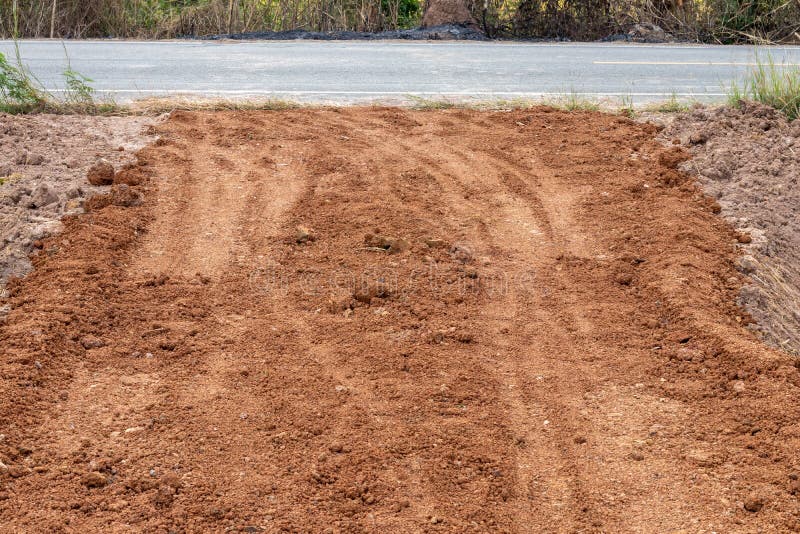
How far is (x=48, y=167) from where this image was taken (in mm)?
6227

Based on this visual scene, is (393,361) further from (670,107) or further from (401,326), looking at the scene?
(670,107)

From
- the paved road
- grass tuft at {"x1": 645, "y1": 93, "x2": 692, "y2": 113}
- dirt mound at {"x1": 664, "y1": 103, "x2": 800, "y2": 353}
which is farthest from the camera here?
the paved road

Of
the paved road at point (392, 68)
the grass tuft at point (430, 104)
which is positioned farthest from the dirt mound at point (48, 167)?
the grass tuft at point (430, 104)

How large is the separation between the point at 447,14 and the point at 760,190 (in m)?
10.5

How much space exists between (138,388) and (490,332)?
1.79 meters

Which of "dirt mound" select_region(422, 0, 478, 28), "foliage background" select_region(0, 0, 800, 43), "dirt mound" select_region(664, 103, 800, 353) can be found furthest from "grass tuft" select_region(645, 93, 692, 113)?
"dirt mound" select_region(422, 0, 478, 28)

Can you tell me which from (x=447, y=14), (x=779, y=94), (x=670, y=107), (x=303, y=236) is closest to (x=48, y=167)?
(x=303, y=236)

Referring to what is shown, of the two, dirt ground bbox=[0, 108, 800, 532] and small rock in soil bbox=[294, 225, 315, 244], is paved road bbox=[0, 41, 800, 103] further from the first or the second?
small rock in soil bbox=[294, 225, 315, 244]

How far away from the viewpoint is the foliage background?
14.9 meters

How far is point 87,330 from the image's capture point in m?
4.21

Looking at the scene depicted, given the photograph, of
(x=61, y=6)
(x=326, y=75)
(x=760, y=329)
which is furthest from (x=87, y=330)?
(x=61, y=6)

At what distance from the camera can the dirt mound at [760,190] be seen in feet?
15.3

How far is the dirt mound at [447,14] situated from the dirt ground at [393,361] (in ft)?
31.5

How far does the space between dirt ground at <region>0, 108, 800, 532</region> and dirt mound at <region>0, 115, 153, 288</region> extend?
9.3 inches
